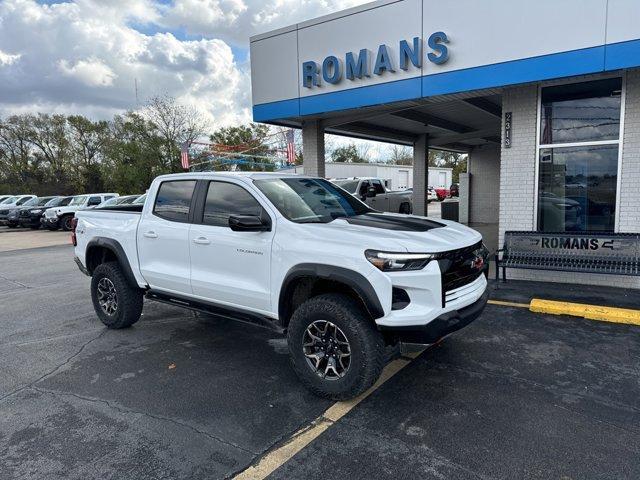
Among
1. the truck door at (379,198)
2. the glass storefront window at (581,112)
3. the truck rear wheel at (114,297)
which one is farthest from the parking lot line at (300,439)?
the truck door at (379,198)

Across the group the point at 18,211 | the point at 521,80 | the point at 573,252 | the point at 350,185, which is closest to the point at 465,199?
the point at 350,185

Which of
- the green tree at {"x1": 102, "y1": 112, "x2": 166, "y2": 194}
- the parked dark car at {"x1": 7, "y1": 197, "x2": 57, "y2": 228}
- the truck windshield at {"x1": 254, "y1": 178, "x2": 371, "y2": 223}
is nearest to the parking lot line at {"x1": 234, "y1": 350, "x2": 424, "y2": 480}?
the truck windshield at {"x1": 254, "y1": 178, "x2": 371, "y2": 223}

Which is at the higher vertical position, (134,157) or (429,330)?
(134,157)

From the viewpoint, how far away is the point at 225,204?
4.63 m

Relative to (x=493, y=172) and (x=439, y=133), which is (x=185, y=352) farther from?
(x=493, y=172)

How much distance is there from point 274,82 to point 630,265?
746cm

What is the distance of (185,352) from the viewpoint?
16.5ft

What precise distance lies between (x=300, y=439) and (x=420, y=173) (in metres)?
14.9

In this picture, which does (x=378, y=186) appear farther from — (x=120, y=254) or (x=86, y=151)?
(x=86, y=151)

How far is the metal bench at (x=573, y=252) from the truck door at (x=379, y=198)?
925cm

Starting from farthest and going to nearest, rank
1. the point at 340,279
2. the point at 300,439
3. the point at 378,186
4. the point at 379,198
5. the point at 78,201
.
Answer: the point at 78,201, the point at 379,198, the point at 378,186, the point at 340,279, the point at 300,439

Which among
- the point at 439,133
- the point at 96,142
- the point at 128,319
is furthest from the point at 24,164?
the point at 128,319

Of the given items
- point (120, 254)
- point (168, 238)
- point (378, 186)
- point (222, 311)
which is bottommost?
point (222, 311)

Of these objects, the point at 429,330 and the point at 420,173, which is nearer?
the point at 429,330
